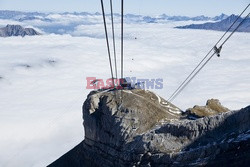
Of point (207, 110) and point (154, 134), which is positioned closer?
point (154, 134)

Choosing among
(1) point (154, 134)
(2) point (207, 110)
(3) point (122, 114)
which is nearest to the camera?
(1) point (154, 134)

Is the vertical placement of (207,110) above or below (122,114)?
below

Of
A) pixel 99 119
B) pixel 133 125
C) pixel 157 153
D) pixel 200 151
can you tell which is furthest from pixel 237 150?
pixel 99 119

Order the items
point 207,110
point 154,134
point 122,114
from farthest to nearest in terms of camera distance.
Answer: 1. point 207,110
2. point 122,114
3. point 154,134

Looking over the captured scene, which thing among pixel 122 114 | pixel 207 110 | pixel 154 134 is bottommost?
pixel 207 110

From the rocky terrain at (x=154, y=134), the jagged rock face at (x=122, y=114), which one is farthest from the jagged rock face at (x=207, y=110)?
the jagged rock face at (x=122, y=114)

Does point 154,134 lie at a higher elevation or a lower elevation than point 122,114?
lower

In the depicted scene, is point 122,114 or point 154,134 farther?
point 122,114

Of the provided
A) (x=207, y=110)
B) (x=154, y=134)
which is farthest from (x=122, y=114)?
(x=207, y=110)

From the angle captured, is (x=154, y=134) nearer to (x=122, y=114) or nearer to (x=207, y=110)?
(x=122, y=114)

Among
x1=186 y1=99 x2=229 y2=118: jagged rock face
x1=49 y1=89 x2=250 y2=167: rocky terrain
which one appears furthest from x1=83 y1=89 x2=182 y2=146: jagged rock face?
x1=186 y1=99 x2=229 y2=118: jagged rock face
